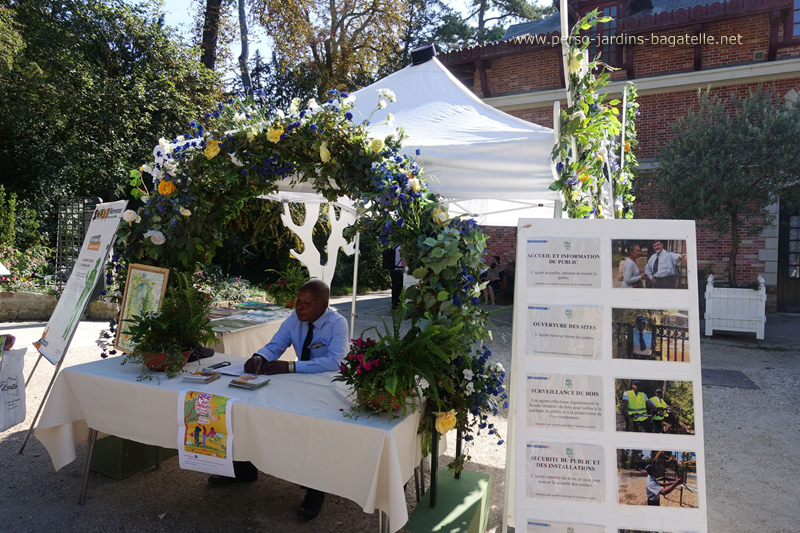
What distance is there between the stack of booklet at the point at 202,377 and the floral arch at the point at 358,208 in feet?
3.01

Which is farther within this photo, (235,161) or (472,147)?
(472,147)

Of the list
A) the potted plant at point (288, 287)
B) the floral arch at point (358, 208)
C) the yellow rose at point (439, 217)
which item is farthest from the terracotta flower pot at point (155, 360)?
the potted plant at point (288, 287)

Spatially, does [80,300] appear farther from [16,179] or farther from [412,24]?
[412,24]

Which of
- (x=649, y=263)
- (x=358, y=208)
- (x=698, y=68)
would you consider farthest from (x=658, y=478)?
(x=698, y=68)

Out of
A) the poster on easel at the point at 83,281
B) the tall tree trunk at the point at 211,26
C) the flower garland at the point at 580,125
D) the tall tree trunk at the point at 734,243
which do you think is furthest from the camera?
the tall tree trunk at the point at 211,26

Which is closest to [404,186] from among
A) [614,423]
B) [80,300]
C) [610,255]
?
[610,255]

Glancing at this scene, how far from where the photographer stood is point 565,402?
7.44 feet

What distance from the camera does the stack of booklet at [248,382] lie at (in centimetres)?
295

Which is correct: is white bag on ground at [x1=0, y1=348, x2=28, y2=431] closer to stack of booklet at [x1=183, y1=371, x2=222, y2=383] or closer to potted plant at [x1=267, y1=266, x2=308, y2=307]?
stack of booklet at [x1=183, y1=371, x2=222, y2=383]

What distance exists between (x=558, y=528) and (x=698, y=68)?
13.4m

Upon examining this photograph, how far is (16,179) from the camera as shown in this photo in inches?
469

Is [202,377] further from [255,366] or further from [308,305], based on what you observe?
[308,305]

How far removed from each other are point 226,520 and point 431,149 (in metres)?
2.74

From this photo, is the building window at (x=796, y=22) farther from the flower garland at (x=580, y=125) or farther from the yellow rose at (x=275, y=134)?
the yellow rose at (x=275, y=134)
